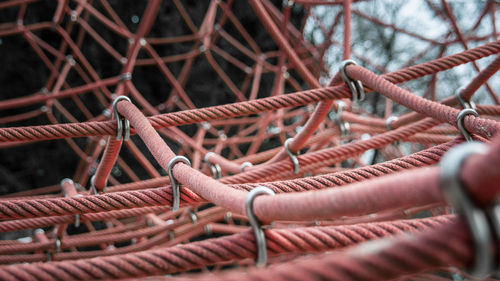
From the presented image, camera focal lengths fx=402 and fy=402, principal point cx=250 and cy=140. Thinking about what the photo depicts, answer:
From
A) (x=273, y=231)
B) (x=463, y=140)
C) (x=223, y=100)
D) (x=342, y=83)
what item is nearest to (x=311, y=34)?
(x=223, y=100)

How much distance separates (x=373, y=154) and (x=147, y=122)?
3375 millimetres

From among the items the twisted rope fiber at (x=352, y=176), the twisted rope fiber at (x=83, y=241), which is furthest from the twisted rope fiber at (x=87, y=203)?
the twisted rope fiber at (x=83, y=241)

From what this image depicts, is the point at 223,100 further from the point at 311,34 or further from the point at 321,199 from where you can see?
the point at 321,199

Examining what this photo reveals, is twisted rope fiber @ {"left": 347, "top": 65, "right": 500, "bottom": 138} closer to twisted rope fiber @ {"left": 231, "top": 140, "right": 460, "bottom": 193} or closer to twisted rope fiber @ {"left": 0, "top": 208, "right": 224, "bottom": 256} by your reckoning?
twisted rope fiber @ {"left": 231, "top": 140, "right": 460, "bottom": 193}

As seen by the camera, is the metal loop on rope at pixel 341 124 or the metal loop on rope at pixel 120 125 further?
the metal loop on rope at pixel 341 124

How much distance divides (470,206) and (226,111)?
23.7 inches

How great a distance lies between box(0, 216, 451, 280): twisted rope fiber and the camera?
1.39 ft

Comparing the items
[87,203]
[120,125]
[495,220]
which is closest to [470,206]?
[495,220]

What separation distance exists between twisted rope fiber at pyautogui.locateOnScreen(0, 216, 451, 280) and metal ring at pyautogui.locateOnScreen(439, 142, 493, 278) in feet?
0.56

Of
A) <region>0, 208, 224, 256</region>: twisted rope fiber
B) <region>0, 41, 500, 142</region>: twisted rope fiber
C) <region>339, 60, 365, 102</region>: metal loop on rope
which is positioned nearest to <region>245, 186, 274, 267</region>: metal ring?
<region>0, 41, 500, 142</region>: twisted rope fiber

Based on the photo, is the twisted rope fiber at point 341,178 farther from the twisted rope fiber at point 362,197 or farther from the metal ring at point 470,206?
the metal ring at point 470,206

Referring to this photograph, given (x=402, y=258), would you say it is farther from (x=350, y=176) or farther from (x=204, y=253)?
(x=350, y=176)

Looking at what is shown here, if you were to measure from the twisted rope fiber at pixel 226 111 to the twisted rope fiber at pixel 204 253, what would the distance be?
0.40 metres

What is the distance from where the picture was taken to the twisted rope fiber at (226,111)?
2.51ft
